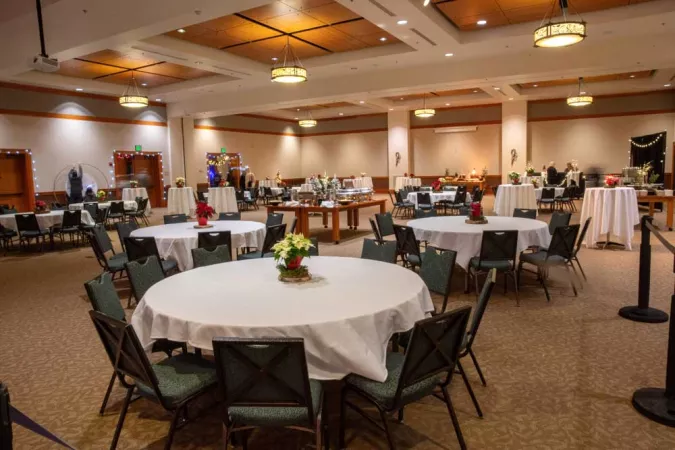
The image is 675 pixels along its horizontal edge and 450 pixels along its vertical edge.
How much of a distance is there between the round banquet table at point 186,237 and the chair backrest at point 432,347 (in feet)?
13.0

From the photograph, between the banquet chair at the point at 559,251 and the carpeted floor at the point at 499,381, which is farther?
the banquet chair at the point at 559,251

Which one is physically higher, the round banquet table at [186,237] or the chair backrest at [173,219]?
the chair backrest at [173,219]

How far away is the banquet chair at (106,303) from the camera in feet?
9.64

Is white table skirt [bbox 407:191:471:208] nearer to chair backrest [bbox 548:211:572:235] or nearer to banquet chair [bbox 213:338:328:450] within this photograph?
chair backrest [bbox 548:211:572:235]

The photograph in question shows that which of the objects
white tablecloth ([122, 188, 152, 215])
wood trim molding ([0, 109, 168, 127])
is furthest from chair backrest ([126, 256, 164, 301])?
wood trim molding ([0, 109, 168, 127])

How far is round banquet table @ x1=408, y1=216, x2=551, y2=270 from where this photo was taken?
543 cm

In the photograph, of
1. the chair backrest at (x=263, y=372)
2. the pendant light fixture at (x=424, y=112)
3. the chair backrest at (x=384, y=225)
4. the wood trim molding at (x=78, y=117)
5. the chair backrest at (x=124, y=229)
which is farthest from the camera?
the pendant light fixture at (x=424, y=112)

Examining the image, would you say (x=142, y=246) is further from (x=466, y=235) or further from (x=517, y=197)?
(x=517, y=197)

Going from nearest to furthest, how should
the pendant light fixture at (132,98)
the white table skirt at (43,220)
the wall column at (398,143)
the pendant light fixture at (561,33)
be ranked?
1. the pendant light fixture at (561,33)
2. the white table skirt at (43,220)
3. the pendant light fixture at (132,98)
4. the wall column at (398,143)

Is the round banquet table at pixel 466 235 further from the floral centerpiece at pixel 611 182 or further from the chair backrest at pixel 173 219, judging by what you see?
the chair backrest at pixel 173 219

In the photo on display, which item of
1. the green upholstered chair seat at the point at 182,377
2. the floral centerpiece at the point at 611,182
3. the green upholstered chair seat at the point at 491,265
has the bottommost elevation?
the green upholstered chair seat at the point at 182,377

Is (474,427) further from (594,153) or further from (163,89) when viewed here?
(594,153)

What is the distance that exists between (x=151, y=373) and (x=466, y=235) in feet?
13.0

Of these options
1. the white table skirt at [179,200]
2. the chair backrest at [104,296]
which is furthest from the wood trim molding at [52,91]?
the chair backrest at [104,296]
